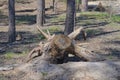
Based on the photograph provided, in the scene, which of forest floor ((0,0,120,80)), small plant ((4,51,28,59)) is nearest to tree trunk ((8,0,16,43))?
forest floor ((0,0,120,80))

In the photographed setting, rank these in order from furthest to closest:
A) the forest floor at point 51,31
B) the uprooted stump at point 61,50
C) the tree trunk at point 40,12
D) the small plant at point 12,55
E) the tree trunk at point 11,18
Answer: the tree trunk at point 40,12 < the tree trunk at point 11,18 < the forest floor at point 51,31 < the small plant at point 12,55 < the uprooted stump at point 61,50

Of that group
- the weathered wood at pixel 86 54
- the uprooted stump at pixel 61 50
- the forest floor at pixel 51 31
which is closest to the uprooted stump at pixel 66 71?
the uprooted stump at pixel 61 50

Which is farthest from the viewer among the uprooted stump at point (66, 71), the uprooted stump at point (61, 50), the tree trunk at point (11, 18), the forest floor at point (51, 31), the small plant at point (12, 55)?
the tree trunk at point (11, 18)

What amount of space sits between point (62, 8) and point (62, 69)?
25.7 m

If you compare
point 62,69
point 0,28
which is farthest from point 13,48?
point 0,28

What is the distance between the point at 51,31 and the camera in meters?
18.5

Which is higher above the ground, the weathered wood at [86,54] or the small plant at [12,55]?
the weathered wood at [86,54]

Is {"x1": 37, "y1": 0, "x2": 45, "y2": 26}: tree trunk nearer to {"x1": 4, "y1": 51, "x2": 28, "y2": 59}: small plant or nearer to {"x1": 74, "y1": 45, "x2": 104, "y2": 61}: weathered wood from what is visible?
{"x1": 4, "y1": 51, "x2": 28, "y2": 59}: small plant

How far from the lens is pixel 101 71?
7.17m

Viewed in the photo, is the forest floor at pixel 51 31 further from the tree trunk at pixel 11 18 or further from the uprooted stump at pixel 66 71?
the uprooted stump at pixel 66 71

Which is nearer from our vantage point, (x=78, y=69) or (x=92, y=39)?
(x=78, y=69)

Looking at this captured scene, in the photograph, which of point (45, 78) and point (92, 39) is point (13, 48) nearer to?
point (92, 39)

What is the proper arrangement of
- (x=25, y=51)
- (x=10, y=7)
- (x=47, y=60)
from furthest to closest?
(x=10, y=7) → (x=25, y=51) → (x=47, y=60)

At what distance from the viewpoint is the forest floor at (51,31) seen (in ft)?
37.4
